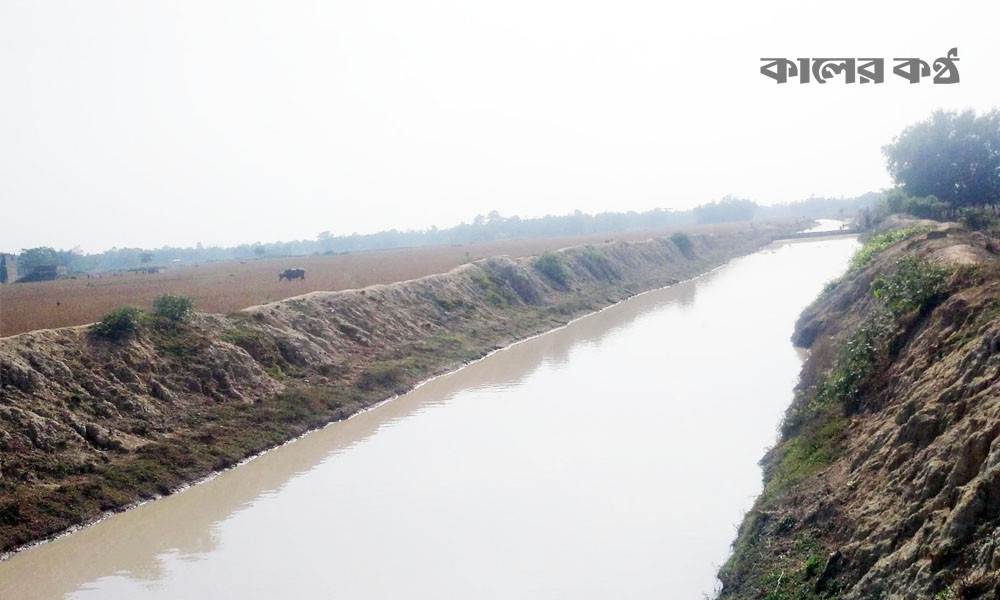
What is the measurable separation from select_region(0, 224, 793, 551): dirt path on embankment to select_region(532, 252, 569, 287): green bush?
8567 millimetres

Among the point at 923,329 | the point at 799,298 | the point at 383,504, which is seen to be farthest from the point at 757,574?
the point at 799,298

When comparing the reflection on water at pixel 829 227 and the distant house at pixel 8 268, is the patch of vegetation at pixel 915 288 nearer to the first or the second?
the distant house at pixel 8 268

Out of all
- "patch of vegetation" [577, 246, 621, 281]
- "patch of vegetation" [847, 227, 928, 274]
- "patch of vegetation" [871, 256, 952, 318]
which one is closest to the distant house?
"patch of vegetation" [577, 246, 621, 281]

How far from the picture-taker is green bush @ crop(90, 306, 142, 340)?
1678 cm

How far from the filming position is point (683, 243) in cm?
6072

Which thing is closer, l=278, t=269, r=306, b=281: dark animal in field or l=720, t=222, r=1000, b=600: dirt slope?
l=720, t=222, r=1000, b=600: dirt slope

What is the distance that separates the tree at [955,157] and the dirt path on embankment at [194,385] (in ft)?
83.1

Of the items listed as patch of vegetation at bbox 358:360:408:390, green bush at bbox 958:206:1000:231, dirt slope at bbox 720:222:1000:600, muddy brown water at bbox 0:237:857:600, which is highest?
green bush at bbox 958:206:1000:231

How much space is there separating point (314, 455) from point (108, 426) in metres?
3.84

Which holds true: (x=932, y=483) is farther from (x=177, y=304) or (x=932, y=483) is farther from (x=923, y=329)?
(x=177, y=304)

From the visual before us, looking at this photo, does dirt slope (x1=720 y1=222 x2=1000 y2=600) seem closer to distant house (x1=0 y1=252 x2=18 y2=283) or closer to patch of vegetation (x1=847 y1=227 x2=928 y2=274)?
patch of vegetation (x1=847 y1=227 x2=928 y2=274)

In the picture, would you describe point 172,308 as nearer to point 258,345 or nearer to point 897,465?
point 258,345

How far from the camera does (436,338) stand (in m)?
25.3

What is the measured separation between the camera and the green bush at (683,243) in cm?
5974
